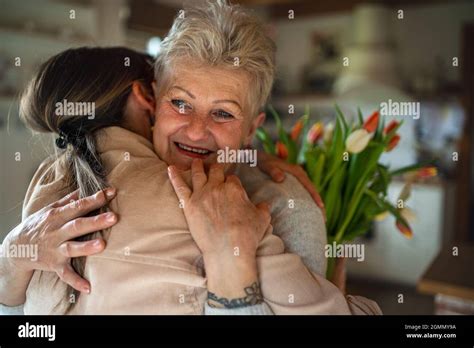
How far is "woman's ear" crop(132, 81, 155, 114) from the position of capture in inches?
29.3

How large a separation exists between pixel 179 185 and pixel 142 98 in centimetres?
18

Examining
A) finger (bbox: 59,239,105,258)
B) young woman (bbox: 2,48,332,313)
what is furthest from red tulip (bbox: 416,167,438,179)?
finger (bbox: 59,239,105,258)

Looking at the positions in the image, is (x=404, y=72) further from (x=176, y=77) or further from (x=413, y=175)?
(x=176, y=77)

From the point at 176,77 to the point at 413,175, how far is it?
22.2 inches

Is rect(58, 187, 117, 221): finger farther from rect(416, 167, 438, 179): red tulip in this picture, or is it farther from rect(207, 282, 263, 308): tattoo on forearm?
rect(416, 167, 438, 179): red tulip

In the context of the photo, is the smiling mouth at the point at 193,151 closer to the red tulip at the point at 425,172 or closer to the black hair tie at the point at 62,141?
the black hair tie at the point at 62,141

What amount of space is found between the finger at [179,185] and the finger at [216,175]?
36mm

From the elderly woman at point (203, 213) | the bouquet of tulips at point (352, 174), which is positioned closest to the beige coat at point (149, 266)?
the elderly woman at point (203, 213)

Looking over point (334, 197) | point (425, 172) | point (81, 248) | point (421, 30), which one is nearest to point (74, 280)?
point (81, 248)

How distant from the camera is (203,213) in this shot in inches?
24.7

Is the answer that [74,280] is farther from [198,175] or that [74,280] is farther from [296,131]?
[296,131]

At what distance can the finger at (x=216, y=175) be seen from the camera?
2.16 ft

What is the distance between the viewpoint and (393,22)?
377cm
